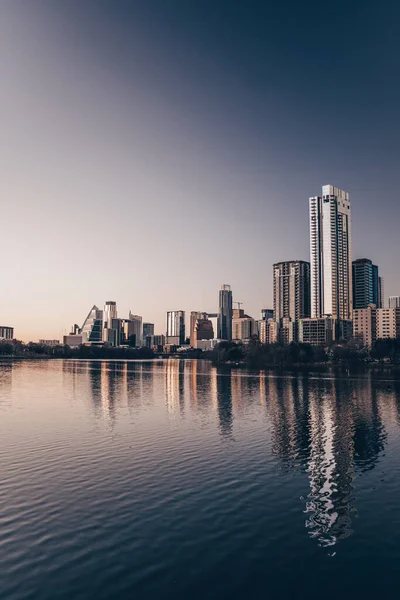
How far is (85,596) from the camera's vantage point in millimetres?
18484

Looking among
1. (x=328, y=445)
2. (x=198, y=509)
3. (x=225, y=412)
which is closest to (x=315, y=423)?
(x=328, y=445)

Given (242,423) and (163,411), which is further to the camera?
(163,411)

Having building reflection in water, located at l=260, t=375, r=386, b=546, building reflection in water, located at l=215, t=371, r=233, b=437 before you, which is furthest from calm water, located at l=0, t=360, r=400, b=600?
building reflection in water, located at l=215, t=371, r=233, b=437

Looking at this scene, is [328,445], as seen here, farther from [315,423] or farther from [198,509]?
[198,509]

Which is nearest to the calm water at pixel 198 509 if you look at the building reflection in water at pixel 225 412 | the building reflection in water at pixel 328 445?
the building reflection in water at pixel 328 445

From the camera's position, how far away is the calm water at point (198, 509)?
20016 millimetres

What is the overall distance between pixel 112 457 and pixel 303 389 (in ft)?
251

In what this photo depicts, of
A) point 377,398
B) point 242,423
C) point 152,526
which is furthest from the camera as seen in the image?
point 377,398

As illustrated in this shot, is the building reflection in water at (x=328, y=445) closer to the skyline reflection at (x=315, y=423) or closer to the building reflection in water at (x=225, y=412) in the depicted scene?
the skyline reflection at (x=315, y=423)

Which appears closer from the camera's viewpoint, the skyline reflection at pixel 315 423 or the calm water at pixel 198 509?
the calm water at pixel 198 509

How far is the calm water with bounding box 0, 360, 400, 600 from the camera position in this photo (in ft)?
65.7

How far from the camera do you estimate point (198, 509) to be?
28094mm

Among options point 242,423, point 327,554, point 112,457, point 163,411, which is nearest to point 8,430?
point 112,457

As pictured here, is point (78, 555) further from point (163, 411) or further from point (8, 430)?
point (163, 411)
